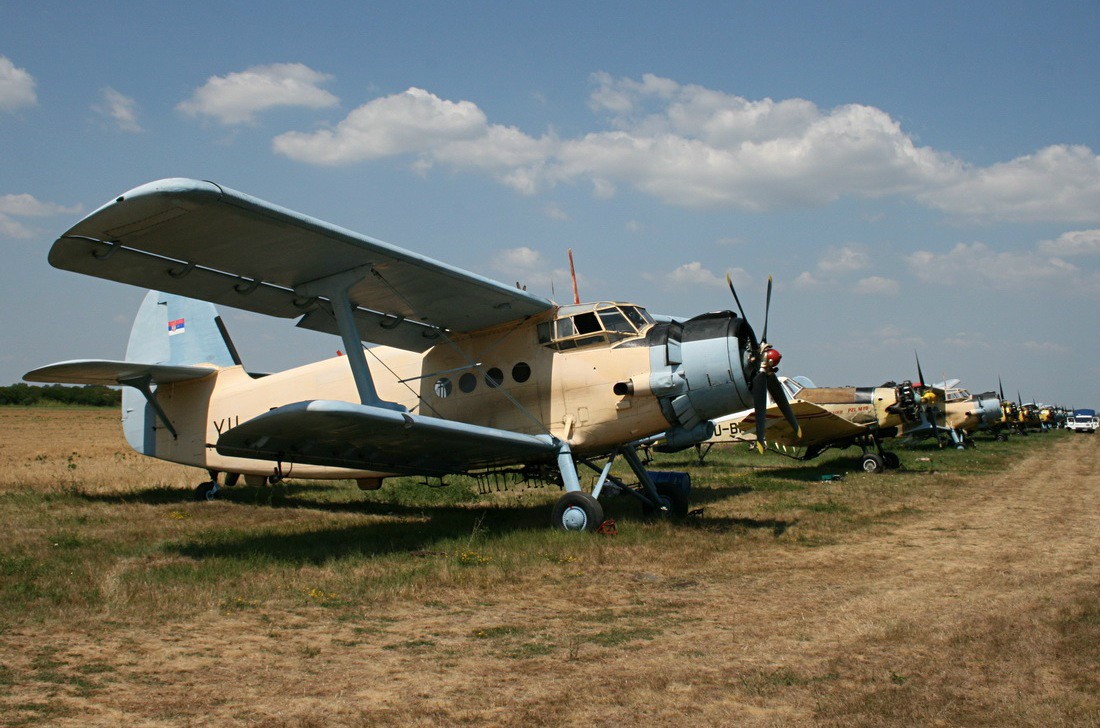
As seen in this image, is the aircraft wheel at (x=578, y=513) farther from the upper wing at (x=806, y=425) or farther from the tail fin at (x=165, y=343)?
the upper wing at (x=806, y=425)

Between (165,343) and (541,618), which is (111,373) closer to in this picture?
(165,343)

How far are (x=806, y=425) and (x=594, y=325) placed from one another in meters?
14.1

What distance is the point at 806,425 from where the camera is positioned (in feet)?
75.2

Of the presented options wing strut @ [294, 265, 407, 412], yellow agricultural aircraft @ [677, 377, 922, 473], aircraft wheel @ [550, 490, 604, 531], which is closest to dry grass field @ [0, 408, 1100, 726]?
aircraft wheel @ [550, 490, 604, 531]

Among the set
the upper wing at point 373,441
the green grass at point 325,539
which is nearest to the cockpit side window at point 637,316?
the upper wing at point 373,441

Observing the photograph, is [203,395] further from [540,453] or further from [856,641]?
[856,641]

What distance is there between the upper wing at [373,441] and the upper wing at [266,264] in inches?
69.5

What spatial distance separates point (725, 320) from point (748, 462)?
17.0 meters

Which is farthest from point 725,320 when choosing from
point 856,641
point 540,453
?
point 856,641

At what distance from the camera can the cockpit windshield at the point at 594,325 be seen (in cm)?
1060

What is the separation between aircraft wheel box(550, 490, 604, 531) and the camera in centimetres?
957

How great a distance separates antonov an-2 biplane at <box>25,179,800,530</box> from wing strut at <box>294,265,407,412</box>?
2cm

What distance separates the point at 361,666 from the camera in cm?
475

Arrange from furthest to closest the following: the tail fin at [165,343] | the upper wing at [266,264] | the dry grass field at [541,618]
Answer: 1. the tail fin at [165,343]
2. the upper wing at [266,264]
3. the dry grass field at [541,618]
